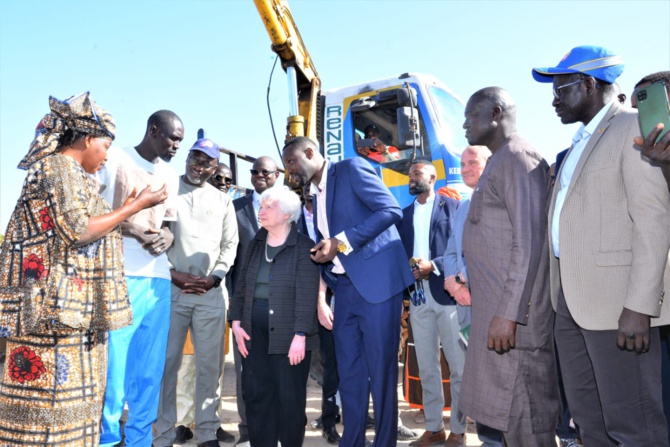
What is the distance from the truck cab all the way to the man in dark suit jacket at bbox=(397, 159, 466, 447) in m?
1.73

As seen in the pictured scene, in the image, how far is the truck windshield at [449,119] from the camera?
6.60m

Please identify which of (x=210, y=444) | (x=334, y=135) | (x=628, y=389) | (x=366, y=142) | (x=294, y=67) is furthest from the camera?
(x=294, y=67)

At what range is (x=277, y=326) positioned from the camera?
10.2 feet

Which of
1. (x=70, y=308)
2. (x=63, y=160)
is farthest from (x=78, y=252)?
(x=63, y=160)

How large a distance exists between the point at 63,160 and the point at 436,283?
2.79 meters

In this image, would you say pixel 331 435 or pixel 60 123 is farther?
pixel 331 435

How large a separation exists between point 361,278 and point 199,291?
1.33 meters

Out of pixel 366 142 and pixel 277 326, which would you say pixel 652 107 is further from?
pixel 366 142

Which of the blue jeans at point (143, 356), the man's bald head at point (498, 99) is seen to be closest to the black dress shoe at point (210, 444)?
the blue jeans at point (143, 356)

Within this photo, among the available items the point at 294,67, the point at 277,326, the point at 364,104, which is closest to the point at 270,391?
the point at 277,326

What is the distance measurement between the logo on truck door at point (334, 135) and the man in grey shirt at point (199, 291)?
→ 3404 mm

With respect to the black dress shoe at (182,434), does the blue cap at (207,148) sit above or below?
above

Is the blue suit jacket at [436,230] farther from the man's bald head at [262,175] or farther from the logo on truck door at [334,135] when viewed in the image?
the logo on truck door at [334,135]

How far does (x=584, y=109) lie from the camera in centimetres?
226
